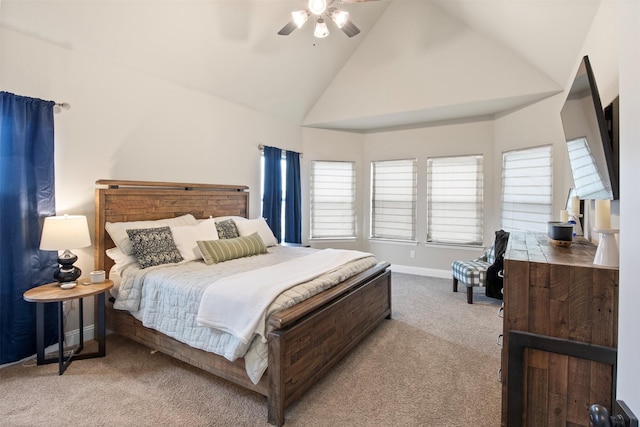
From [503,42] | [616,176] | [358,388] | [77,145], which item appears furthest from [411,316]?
[77,145]

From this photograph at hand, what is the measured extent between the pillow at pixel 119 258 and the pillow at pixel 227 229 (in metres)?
0.86

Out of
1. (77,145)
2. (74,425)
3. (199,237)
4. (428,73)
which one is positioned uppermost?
(428,73)

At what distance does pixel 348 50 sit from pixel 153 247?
3.75 meters

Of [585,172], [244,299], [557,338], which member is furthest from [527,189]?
[244,299]

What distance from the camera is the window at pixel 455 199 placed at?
15.9 feet

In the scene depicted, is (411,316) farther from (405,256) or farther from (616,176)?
(616,176)

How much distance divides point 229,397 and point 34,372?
5.11ft

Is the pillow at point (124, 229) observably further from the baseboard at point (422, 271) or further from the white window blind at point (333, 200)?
the baseboard at point (422, 271)

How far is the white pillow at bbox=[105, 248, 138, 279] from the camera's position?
2732 mm

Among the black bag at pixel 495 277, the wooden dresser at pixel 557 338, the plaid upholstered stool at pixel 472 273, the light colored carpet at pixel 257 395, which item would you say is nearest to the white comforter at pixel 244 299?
the light colored carpet at pixel 257 395

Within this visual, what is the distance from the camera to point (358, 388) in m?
2.19

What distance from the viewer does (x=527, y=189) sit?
4.12 metres

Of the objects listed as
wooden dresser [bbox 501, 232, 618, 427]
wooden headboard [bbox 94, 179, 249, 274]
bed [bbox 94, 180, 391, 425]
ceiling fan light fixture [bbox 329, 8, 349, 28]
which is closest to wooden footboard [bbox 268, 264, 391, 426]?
bed [bbox 94, 180, 391, 425]

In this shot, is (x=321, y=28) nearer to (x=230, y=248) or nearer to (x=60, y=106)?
(x=230, y=248)
